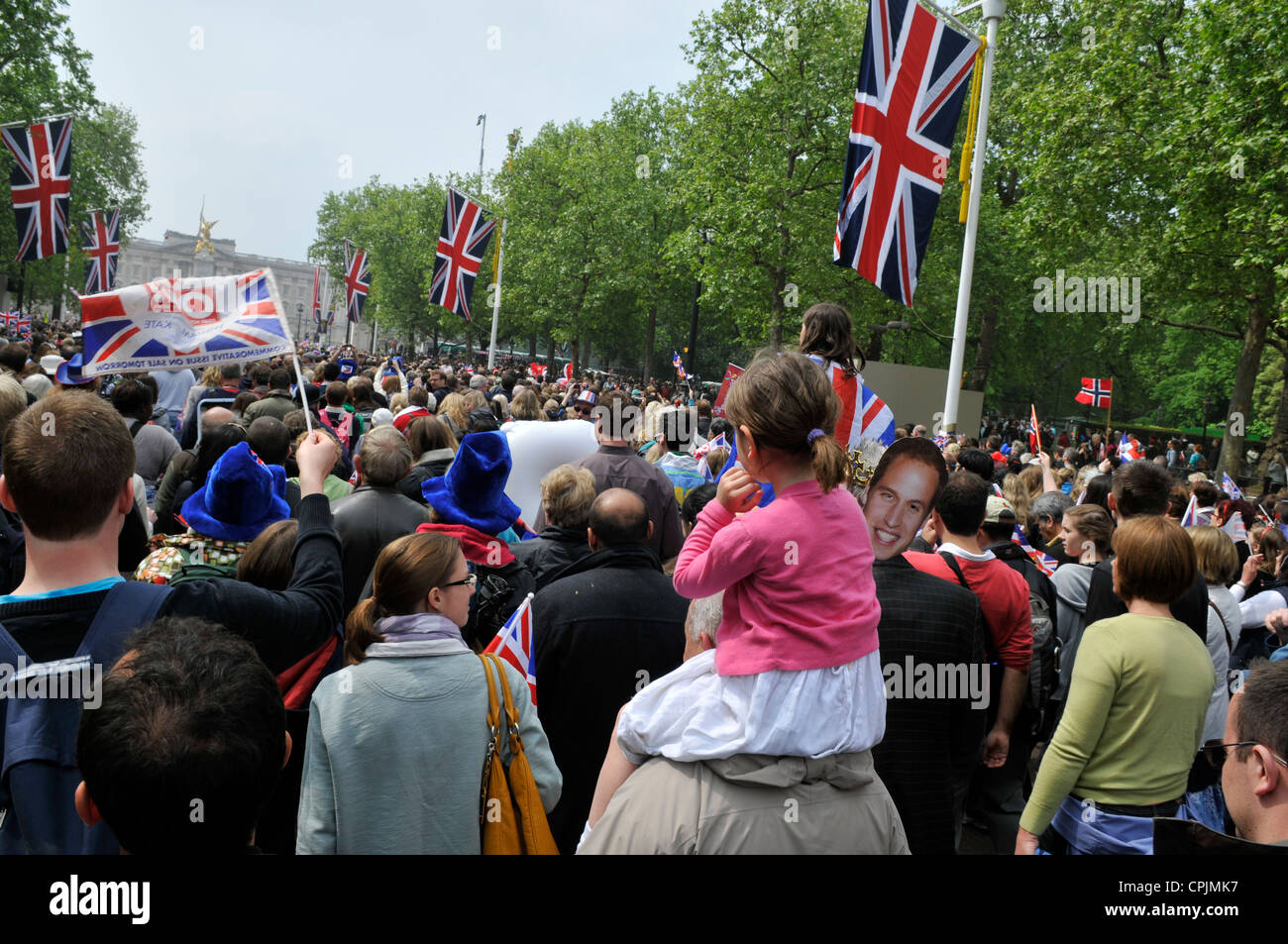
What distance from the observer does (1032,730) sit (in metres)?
4.23

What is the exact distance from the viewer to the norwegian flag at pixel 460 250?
23578mm

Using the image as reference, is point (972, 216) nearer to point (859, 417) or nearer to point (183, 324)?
point (859, 417)

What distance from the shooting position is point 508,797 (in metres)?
2.65

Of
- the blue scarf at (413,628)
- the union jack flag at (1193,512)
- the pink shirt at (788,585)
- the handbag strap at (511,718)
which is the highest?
the pink shirt at (788,585)

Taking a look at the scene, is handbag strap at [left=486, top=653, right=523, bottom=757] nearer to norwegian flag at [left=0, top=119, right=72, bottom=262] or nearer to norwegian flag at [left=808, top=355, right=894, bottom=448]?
norwegian flag at [left=808, top=355, right=894, bottom=448]

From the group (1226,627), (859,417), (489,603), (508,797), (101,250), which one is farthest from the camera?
(101,250)

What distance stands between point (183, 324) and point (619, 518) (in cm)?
365

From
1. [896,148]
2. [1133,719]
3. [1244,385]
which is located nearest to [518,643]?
[1133,719]

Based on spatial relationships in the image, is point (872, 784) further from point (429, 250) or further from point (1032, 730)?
point (429, 250)

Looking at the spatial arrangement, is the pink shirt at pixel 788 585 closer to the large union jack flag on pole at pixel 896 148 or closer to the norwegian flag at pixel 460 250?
the large union jack flag on pole at pixel 896 148

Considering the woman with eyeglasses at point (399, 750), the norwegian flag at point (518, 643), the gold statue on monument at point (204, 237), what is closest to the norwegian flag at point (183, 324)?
the norwegian flag at point (518, 643)

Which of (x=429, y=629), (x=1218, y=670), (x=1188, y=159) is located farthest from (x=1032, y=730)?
(x=1188, y=159)

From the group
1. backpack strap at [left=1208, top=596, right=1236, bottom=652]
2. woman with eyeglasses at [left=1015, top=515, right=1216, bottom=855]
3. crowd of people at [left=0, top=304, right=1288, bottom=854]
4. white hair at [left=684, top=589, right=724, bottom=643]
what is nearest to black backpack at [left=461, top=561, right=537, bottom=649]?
crowd of people at [left=0, top=304, right=1288, bottom=854]

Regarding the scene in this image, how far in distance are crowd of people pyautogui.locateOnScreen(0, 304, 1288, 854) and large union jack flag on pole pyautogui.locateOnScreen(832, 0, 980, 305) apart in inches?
184
